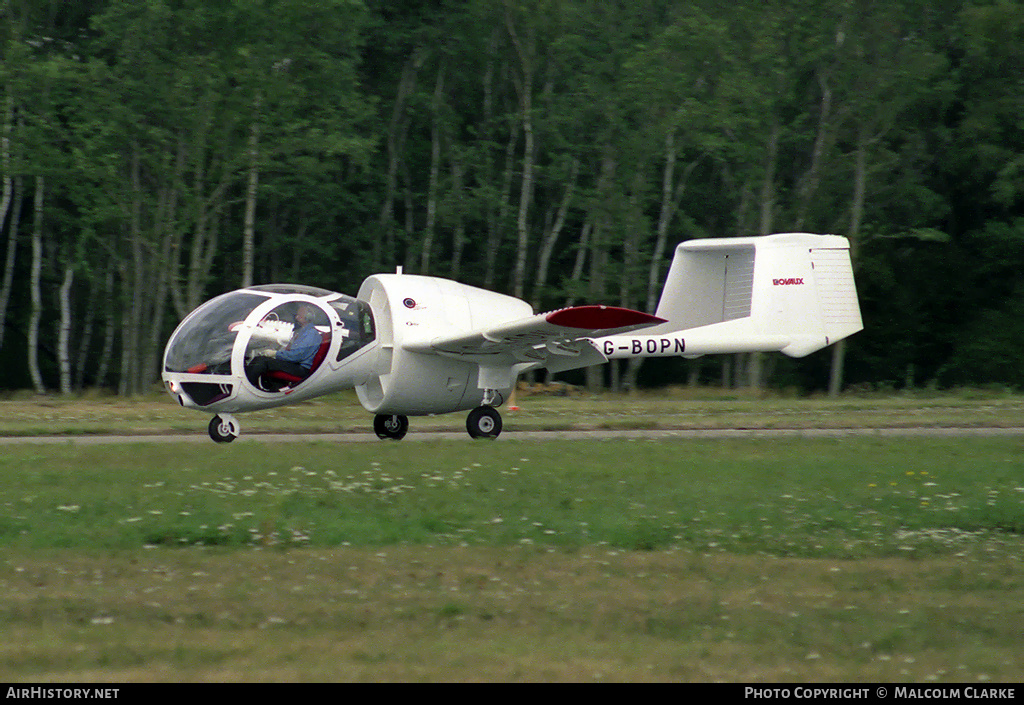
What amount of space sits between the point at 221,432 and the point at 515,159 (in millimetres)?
28438

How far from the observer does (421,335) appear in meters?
17.8

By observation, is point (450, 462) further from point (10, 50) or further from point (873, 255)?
point (873, 255)

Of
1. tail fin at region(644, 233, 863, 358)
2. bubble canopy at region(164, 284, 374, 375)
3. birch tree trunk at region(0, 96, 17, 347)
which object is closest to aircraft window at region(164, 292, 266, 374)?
bubble canopy at region(164, 284, 374, 375)

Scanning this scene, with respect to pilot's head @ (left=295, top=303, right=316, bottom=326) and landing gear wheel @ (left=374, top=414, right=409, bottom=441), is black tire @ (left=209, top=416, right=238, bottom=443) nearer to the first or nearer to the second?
pilot's head @ (left=295, top=303, right=316, bottom=326)

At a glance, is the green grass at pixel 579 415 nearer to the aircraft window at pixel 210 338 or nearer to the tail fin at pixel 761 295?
the tail fin at pixel 761 295

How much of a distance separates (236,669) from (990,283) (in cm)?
4184

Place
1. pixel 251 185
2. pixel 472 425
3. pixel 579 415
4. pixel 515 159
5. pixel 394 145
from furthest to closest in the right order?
pixel 515 159 → pixel 394 145 → pixel 251 185 → pixel 579 415 → pixel 472 425

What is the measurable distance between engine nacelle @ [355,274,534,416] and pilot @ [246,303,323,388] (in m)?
1.08

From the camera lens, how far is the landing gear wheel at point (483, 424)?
18.7 m

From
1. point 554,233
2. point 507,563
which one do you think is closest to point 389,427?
point 507,563

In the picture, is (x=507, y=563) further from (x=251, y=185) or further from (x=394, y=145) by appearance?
(x=394, y=145)

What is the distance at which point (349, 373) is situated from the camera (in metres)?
17.6

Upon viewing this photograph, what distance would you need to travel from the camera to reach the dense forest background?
111 feet

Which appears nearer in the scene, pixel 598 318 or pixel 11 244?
pixel 598 318
